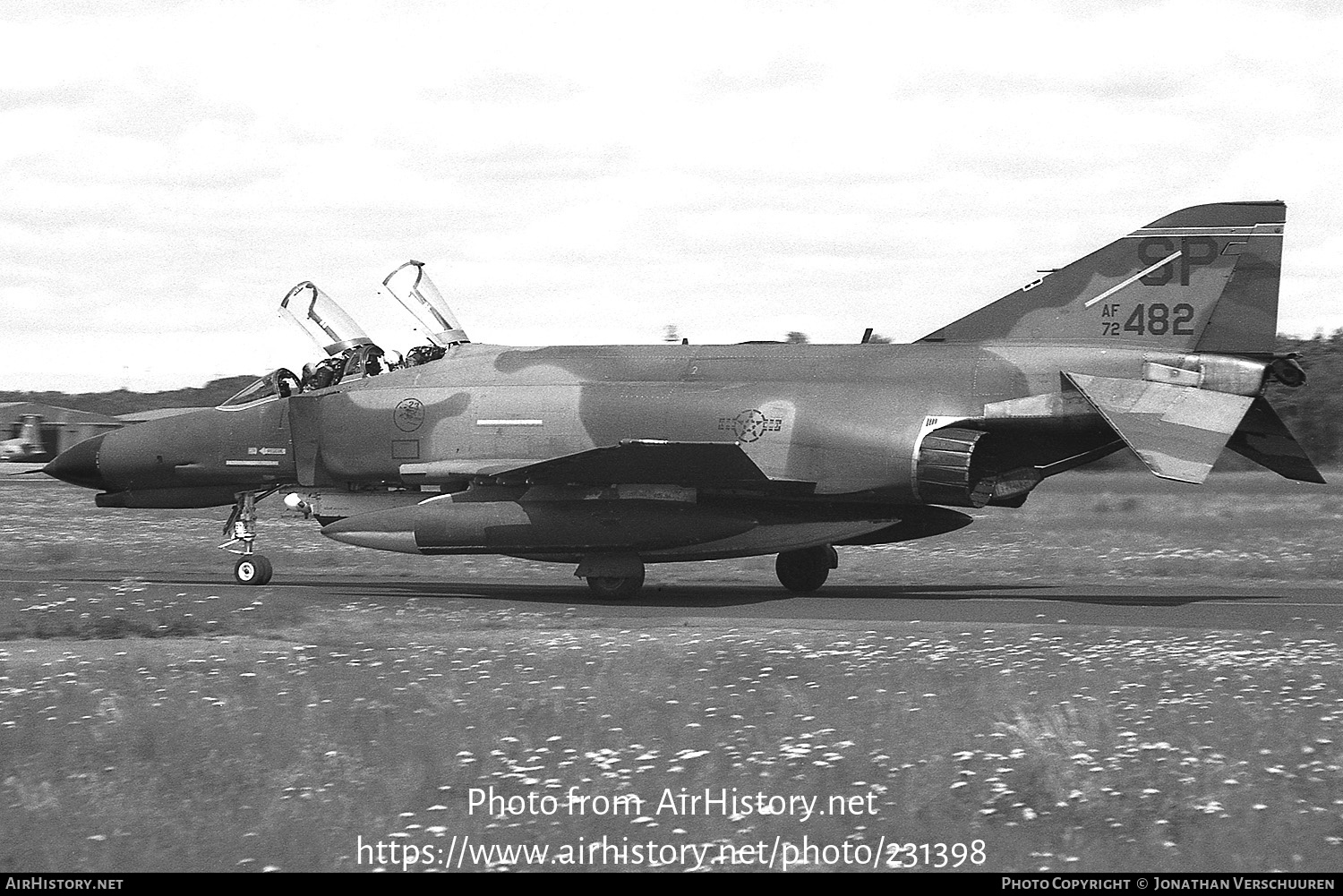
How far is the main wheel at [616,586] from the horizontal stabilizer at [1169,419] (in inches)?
223

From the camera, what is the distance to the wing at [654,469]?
663 inches

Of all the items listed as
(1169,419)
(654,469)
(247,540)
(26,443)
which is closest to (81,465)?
(247,540)

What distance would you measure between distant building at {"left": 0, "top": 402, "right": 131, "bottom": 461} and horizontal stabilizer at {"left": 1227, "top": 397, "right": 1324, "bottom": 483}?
15.7m

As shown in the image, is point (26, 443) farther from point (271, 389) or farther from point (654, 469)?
point (654, 469)

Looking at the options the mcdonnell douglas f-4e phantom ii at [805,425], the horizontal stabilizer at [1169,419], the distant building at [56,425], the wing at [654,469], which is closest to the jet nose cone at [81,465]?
the distant building at [56,425]

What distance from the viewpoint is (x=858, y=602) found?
56.5 feet

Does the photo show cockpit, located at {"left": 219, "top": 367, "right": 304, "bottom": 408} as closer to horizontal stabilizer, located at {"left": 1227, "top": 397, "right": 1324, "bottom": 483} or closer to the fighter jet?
the fighter jet

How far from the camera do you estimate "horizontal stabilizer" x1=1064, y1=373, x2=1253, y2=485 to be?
14.8 meters

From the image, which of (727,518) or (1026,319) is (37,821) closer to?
(727,518)

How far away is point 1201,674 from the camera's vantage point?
34.4ft

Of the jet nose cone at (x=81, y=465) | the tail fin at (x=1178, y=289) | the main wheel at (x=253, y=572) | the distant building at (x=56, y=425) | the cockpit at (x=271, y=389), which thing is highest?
the tail fin at (x=1178, y=289)

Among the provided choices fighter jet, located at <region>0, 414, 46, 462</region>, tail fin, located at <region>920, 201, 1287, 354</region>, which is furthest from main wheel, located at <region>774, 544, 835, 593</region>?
fighter jet, located at <region>0, 414, 46, 462</region>

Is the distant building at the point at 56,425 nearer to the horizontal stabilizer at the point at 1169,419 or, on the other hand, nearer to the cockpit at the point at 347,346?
the cockpit at the point at 347,346

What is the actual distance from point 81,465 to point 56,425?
403cm
